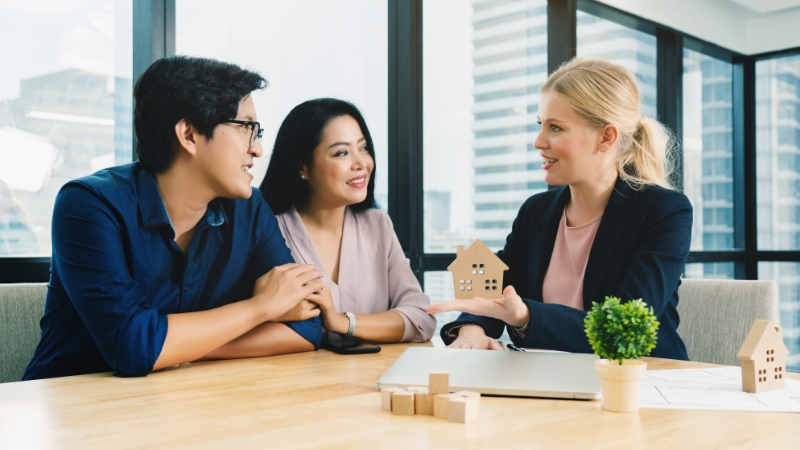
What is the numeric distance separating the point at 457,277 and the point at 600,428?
1.97ft

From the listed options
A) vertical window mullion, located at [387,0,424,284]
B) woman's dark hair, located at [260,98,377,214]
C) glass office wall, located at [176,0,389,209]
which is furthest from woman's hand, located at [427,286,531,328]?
vertical window mullion, located at [387,0,424,284]

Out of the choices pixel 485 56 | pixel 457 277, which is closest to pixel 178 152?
pixel 457 277

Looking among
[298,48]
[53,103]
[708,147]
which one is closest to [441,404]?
[53,103]

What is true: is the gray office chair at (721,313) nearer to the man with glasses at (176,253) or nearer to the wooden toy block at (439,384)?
the man with glasses at (176,253)

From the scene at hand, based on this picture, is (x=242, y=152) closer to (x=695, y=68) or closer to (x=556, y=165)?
(x=556, y=165)

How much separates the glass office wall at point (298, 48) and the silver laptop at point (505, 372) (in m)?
1.63

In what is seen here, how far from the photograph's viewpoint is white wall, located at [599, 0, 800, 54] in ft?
Result: 15.7

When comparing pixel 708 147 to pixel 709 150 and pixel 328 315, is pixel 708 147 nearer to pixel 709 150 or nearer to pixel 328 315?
pixel 709 150

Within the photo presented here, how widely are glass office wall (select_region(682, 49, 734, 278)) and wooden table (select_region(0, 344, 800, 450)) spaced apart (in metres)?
4.51

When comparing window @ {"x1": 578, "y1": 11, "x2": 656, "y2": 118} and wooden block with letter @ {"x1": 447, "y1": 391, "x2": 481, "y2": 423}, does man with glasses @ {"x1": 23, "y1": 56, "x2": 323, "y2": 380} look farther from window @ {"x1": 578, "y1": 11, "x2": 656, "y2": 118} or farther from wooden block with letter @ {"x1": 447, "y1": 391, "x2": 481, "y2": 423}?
window @ {"x1": 578, "y1": 11, "x2": 656, "y2": 118}

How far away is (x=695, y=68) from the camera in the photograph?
5.22 m

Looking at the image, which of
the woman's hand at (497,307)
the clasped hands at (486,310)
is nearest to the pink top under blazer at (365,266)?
the clasped hands at (486,310)

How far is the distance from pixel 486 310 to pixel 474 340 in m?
0.20

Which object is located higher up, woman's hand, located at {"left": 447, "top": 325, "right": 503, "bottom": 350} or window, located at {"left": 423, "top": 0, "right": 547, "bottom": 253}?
window, located at {"left": 423, "top": 0, "right": 547, "bottom": 253}
